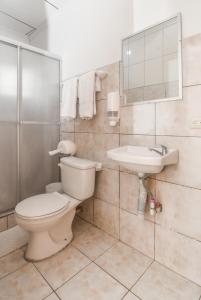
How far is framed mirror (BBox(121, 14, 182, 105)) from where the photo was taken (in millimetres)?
1205

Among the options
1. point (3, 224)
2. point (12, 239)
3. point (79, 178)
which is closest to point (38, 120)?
point (79, 178)

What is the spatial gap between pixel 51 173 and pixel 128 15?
168 cm

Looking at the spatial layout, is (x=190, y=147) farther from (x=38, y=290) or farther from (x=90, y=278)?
(x=38, y=290)

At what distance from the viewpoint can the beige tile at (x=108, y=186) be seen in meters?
1.63

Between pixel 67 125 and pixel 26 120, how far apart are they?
435mm

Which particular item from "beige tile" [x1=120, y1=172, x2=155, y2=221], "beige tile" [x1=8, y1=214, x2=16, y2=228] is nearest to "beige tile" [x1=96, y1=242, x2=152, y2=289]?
"beige tile" [x1=120, y1=172, x2=155, y2=221]

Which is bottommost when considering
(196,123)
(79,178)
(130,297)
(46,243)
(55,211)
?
(130,297)

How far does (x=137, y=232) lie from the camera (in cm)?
150

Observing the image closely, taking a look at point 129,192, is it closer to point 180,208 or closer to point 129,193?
point 129,193

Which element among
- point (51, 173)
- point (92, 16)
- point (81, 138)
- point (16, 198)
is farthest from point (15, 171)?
point (92, 16)

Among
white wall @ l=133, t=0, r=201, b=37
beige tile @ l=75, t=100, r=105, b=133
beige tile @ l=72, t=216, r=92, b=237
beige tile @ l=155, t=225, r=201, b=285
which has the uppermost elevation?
white wall @ l=133, t=0, r=201, b=37

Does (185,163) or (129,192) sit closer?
(185,163)

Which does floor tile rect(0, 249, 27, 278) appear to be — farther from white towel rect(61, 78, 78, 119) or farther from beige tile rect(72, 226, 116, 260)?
white towel rect(61, 78, 78, 119)

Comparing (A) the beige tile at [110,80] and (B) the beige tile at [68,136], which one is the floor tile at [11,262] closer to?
(B) the beige tile at [68,136]
